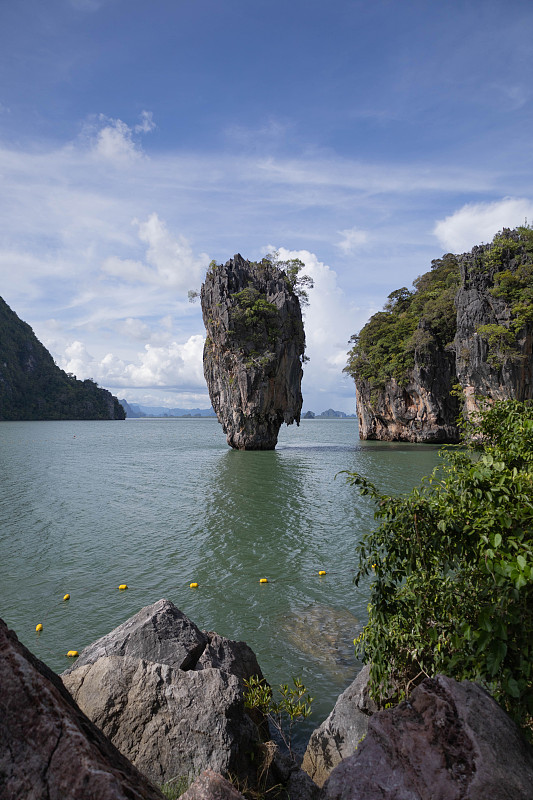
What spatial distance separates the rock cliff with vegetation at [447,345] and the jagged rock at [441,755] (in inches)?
830

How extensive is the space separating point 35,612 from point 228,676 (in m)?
6.84

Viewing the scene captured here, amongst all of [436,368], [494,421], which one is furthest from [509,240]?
[494,421]

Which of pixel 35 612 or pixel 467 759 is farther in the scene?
pixel 35 612

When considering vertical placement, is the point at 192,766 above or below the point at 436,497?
below

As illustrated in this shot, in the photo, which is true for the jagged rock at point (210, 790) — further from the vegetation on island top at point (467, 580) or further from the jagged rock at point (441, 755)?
the vegetation on island top at point (467, 580)

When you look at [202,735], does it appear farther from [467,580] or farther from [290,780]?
[467,580]

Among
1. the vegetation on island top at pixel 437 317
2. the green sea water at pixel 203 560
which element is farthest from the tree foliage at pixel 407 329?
the green sea water at pixel 203 560

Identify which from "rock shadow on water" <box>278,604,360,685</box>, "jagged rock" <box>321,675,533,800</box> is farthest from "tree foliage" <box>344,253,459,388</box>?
"jagged rock" <box>321,675,533,800</box>

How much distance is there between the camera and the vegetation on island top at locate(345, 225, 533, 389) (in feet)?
115

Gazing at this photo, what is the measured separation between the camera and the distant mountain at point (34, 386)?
431ft

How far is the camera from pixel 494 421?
16.8 feet

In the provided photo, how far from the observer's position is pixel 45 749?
1993 mm

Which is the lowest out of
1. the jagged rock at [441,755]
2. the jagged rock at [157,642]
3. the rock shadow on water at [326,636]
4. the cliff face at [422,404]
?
the rock shadow on water at [326,636]

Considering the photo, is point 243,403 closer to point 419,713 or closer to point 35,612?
point 35,612
